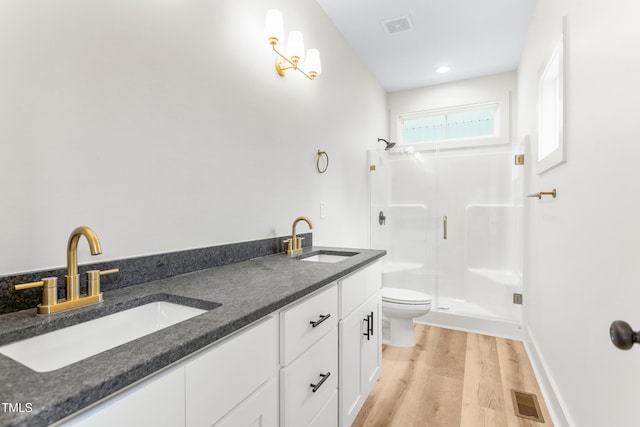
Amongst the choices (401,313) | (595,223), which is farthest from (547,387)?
Result: (595,223)

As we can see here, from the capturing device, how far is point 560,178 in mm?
1677

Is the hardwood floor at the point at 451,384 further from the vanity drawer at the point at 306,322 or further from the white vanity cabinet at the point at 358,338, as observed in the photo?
the vanity drawer at the point at 306,322

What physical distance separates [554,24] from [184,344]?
2385mm

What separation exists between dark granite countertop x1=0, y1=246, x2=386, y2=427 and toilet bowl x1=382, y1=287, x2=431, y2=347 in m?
1.35

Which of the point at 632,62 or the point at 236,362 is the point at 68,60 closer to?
the point at 236,362

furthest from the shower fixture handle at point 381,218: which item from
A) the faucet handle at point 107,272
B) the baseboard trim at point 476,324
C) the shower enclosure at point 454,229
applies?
the faucet handle at point 107,272

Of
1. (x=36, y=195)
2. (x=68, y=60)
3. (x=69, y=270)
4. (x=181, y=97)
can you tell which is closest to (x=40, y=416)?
(x=69, y=270)

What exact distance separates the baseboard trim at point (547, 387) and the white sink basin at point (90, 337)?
1809 millimetres

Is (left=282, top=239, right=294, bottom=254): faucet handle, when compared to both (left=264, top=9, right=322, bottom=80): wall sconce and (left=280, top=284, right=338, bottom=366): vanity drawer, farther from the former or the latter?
(left=264, top=9, right=322, bottom=80): wall sconce

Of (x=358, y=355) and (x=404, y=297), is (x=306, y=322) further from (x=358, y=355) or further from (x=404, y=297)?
(x=404, y=297)

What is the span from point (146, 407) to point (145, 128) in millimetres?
925

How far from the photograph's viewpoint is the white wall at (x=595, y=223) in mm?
949

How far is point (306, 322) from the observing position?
44.6 inches

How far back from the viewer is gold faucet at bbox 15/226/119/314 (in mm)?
804
